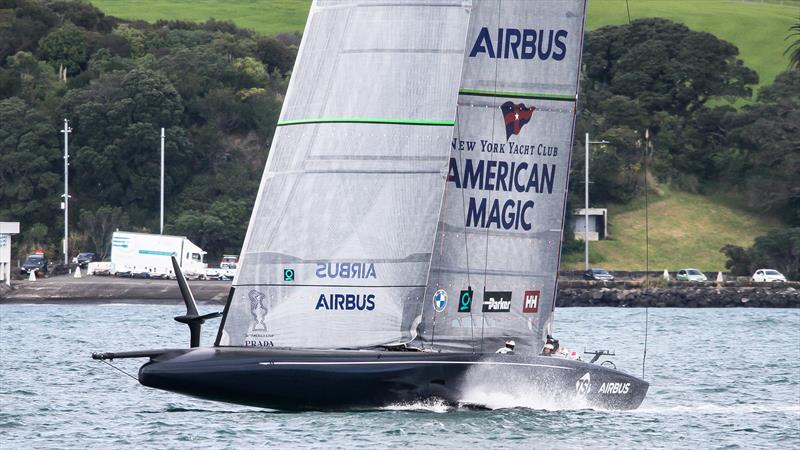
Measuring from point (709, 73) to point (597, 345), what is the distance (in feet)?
194

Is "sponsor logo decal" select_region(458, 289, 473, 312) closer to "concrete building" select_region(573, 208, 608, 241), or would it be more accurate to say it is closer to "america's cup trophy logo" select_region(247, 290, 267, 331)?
"america's cup trophy logo" select_region(247, 290, 267, 331)

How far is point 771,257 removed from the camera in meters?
78.8

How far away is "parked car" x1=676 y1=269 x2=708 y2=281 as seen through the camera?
74.2 metres

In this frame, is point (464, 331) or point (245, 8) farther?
point (245, 8)

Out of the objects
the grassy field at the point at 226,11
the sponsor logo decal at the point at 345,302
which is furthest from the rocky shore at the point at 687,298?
the grassy field at the point at 226,11

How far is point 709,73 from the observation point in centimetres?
9619

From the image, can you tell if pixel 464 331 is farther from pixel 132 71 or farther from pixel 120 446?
pixel 132 71

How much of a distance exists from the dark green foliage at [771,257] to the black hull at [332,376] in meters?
58.8

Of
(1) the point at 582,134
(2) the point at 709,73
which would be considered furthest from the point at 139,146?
(2) the point at 709,73

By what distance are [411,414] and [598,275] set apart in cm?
5358

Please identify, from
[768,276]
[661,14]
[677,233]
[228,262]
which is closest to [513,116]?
[768,276]

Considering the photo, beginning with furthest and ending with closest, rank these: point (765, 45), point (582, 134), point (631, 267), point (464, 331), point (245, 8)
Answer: point (245, 8) < point (765, 45) < point (582, 134) < point (631, 267) < point (464, 331)

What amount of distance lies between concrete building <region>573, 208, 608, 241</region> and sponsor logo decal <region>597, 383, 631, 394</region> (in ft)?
199

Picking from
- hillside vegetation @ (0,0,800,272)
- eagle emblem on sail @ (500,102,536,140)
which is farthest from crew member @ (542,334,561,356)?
hillside vegetation @ (0,0,800,272)
